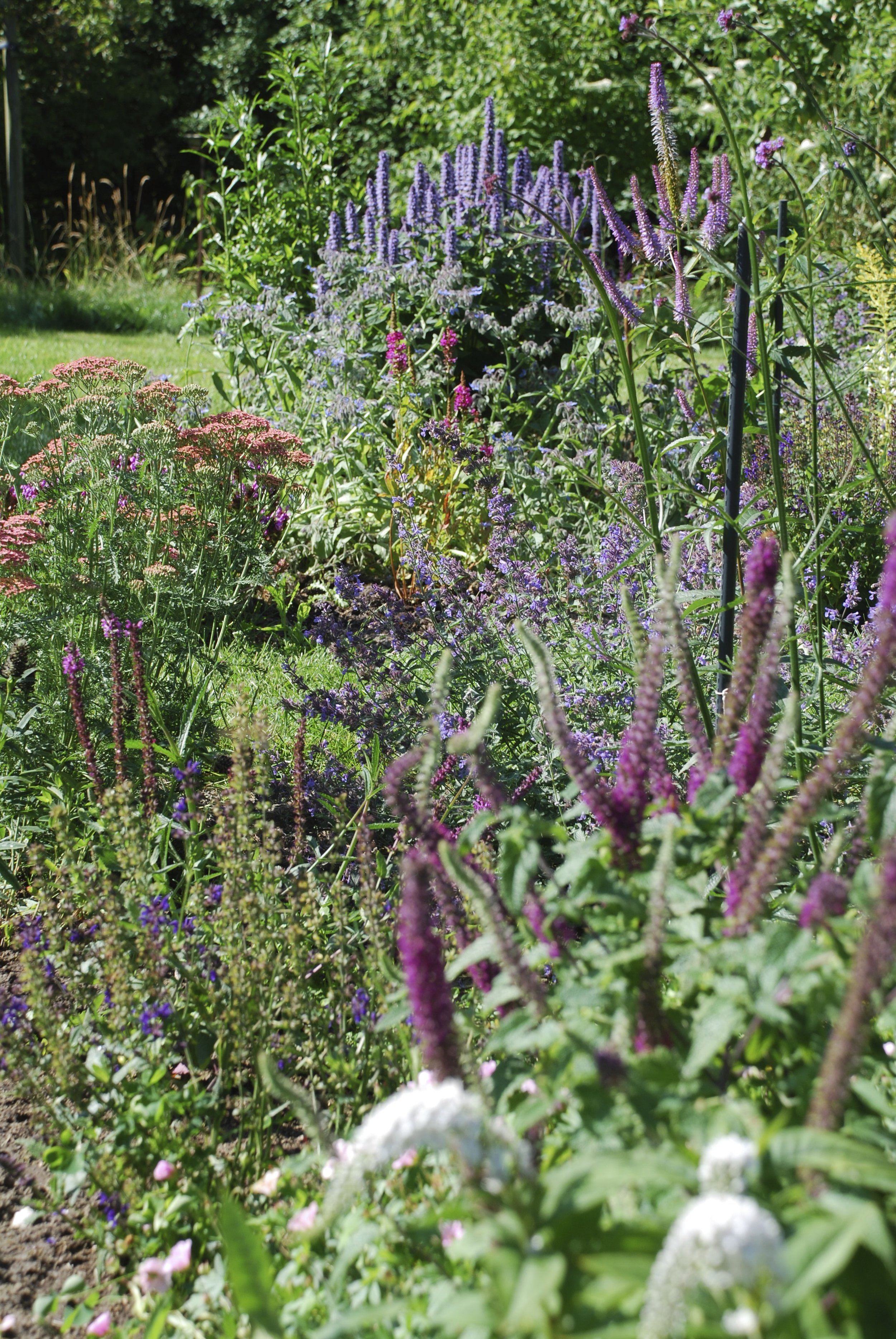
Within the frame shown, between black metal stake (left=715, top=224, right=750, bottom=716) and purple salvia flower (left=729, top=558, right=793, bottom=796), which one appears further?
black metal stake (left=715, top=224, right=750, bottom=716)

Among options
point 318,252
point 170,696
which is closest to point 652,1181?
point 170,696

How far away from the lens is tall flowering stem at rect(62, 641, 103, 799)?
7.15 feet

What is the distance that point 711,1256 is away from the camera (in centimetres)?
71

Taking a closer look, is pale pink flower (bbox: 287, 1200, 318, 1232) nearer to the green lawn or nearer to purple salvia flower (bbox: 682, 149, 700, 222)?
purple salvia flower (bbox: 682, 149, 700, 222)

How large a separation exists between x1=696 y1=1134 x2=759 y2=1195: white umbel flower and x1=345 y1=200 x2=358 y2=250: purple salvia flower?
5463 millimetres

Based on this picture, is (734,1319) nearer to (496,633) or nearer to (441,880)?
(441,880)

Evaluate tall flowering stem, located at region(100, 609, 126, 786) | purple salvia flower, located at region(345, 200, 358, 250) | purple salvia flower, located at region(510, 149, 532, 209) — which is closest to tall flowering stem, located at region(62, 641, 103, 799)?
tall flowering stem, located at region(100, 609, 126, 786)

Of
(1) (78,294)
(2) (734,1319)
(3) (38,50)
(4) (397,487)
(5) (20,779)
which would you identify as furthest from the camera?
(3) (38,50)

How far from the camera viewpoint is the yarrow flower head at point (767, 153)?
193 cm

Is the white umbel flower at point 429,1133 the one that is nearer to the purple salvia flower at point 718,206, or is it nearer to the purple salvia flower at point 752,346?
the purple salvia flower at point 752,346

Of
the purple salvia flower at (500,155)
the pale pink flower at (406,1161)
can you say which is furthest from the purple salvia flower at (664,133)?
the purple salvia flower at (500,155)

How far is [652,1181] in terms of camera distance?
36.5 inches

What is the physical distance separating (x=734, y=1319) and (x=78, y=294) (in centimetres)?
1108

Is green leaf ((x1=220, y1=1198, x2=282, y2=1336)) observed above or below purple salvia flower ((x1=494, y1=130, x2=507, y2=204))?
below
